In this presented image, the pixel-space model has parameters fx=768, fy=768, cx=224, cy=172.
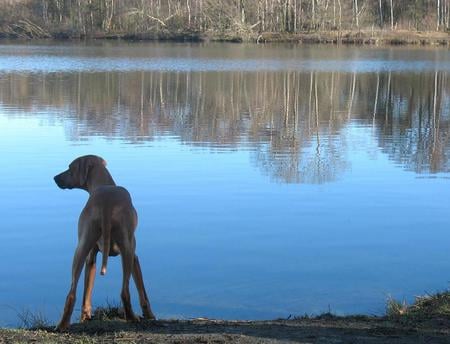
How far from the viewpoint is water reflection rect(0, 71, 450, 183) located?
18.0 m

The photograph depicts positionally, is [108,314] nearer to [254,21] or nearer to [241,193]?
[241,193]

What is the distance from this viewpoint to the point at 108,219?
5750mm

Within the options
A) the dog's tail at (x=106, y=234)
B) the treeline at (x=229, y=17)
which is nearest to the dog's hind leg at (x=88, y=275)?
the dog's tail at (x=106, y=234)

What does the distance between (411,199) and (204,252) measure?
4863mm

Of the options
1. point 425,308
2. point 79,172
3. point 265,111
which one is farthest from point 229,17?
point 425,308

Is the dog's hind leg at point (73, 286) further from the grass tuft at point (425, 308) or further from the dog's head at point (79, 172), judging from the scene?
the grass tuft at point (425, 308)

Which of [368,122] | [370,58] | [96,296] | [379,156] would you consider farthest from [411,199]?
[370,58]

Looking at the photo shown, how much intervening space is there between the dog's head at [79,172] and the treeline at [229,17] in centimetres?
6974

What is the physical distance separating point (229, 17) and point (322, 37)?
9929mm

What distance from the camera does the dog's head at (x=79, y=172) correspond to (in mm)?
6645

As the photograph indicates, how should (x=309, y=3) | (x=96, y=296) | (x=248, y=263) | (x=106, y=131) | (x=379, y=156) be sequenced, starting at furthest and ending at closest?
(x=309, y=3), (x=106, y=131), (x=379, y=156), (x=248, y=263), (x=96, y=296)

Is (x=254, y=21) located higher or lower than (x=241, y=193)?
higher

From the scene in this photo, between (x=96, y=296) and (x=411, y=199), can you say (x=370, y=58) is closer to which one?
(x=411, y=199)

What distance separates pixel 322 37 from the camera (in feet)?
241
